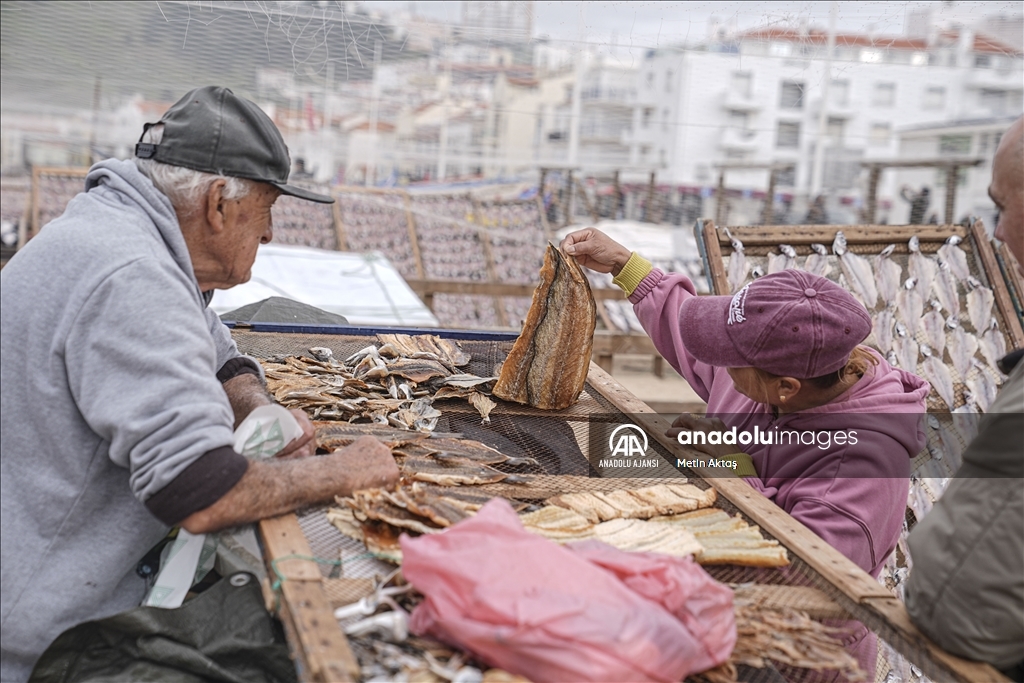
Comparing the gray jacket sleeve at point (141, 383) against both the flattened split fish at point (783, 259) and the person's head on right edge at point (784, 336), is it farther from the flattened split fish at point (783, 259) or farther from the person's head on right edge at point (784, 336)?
the flattened split fish at point (783, 259)

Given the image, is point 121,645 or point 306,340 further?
point 306,340

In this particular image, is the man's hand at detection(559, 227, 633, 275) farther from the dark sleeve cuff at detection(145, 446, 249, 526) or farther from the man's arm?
the dark sleeve cuff at detection(145, 446, 249, 526)

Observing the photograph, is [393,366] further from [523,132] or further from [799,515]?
[523,132]

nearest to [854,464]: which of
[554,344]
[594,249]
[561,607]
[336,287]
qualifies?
[554,344]

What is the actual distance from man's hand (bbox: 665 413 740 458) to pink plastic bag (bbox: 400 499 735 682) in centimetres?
123

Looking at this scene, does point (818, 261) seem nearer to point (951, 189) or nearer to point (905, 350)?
point (905, 350)

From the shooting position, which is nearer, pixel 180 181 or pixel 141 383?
pixel 141 383

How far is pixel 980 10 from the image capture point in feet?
21.5

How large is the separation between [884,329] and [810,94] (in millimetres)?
22466

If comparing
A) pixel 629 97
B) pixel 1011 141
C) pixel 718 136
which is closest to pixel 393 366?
pixel 1011 141

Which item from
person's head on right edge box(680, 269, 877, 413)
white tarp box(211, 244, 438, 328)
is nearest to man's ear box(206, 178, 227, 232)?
person's head on right edge box(680, 269, 877, 413)

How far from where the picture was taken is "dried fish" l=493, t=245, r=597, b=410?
131 inches

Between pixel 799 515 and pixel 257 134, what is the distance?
1938 millimetres

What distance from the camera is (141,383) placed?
1.88m
